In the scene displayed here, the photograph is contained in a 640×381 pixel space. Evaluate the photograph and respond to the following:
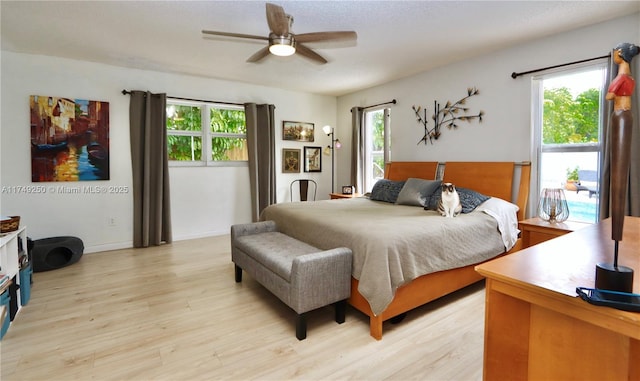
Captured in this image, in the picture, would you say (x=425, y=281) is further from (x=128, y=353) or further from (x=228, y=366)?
(x=128, y=353)

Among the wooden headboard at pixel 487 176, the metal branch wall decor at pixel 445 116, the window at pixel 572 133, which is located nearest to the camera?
the window at pixel 572 133

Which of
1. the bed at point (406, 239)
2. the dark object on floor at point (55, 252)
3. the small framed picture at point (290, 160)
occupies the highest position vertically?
A: the small framed picture at point (290, 160)

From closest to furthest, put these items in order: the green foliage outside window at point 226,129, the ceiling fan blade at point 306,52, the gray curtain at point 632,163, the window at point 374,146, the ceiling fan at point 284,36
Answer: the ceiling fan at point 284,36, the gray curtain at point 632,163, the ceiling fan blade at point 306,52, the green foliage outside window at point 226,129, the window at point 374,146

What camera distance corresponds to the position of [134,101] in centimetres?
417

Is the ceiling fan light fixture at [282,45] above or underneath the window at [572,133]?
above

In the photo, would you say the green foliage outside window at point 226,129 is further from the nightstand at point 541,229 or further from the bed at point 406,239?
the nightstand at point 541,229

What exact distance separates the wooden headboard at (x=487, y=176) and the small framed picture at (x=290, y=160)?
2.19m

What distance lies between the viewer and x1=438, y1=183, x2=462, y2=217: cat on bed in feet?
9.20

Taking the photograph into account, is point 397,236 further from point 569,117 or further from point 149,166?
point 149,166

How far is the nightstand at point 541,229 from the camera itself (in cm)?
262

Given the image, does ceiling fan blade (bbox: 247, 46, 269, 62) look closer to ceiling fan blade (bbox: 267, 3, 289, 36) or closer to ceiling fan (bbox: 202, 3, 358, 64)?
ceiling fan (bbox: 202, 3, 358, 64)

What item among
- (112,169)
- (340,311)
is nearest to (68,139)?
(112,169)

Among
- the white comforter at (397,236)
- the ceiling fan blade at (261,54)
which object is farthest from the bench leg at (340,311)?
the ceiling fan blade at (261,54)

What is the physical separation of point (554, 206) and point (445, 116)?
1728 millimetres
